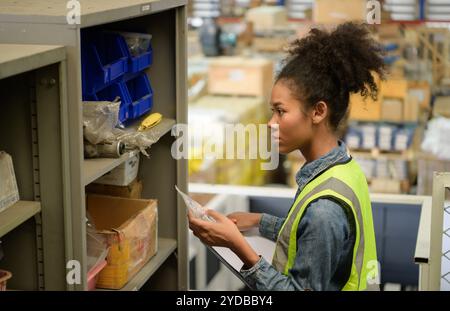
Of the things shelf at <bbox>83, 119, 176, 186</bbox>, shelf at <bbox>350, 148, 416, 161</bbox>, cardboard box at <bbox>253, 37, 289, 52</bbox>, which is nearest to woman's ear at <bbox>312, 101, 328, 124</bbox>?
shelf at <bbox>83, 119, 176, 186</bbox>

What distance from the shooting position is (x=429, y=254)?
8.11ft

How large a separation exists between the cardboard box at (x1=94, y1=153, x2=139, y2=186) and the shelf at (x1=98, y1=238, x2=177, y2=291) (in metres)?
0.29

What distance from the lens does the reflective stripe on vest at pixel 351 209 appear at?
6.44ft

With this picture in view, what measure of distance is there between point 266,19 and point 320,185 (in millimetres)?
6065

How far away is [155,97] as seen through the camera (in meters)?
2.87

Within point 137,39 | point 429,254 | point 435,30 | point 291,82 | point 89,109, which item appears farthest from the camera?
point 435,30

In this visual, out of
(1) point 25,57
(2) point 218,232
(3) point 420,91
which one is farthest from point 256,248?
(3) point 420,91

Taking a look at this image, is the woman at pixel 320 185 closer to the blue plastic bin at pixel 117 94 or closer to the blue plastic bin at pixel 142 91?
the blue plastic bin at pixel 117 94

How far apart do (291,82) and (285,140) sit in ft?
0.51

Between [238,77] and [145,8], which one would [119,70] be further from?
[238,77]

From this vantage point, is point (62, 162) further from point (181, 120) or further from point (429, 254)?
point (429, 254)

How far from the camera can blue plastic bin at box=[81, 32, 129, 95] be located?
2373 mm

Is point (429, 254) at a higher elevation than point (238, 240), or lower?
lower

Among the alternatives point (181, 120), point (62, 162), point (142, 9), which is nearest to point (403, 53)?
point (181, 120)
